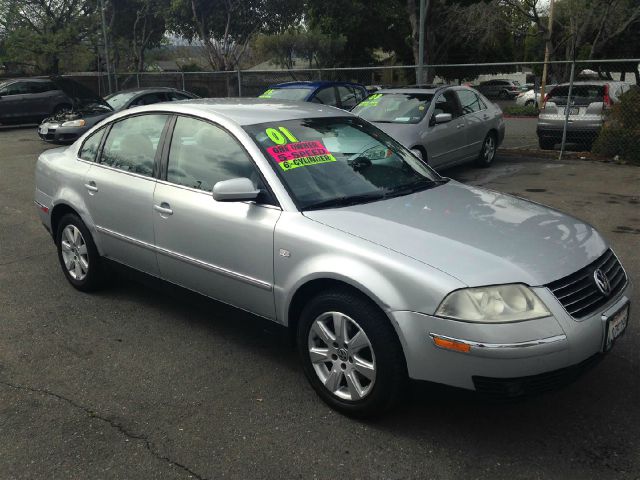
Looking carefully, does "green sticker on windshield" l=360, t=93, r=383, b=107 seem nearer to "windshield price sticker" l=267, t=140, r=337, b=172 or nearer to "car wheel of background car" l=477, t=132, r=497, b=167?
"car wheel of background car" l=477, t=132, r=497, b=167

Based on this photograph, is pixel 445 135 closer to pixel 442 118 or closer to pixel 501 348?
pixel 442 118

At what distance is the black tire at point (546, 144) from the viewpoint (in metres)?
12.7

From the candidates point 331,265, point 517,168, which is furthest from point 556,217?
point 517,168

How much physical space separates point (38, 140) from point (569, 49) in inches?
960

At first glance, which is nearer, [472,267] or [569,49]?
[472,267]

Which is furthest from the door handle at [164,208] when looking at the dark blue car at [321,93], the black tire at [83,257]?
the dark blue car at [321,93]

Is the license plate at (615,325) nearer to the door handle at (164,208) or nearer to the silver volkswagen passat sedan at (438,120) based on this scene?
the door handle at (164,208)

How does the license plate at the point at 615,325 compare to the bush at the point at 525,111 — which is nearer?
the license plate at the point at 615,325

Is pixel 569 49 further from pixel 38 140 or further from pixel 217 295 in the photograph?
pixel 217 295

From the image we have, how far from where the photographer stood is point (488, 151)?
36.5ft

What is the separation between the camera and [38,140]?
1706 cm

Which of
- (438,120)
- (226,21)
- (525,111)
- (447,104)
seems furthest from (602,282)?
(226,21)

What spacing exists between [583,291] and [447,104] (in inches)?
293

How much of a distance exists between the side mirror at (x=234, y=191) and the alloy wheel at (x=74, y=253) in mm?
1887
